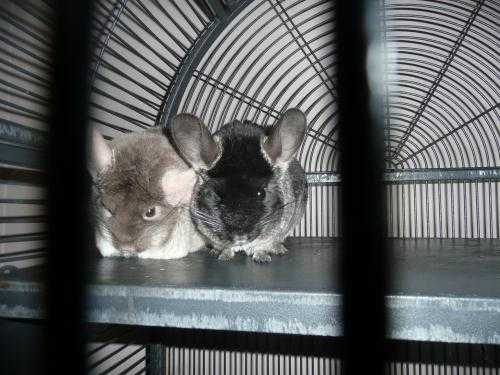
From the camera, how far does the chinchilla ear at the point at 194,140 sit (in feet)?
3.89

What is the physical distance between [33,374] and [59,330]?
373mm

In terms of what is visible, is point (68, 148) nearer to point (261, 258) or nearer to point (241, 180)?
point (241, 180)

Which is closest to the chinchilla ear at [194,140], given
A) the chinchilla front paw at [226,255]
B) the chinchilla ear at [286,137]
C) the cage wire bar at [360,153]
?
the chinchilla ear at [286,137]

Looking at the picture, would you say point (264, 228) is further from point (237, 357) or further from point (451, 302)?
point (237, 357)

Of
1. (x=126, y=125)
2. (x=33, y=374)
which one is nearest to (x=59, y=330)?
(x=33, y=374)

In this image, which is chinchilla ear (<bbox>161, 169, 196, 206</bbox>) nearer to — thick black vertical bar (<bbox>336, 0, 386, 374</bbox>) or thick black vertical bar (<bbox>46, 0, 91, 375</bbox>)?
thick black vertical bar (<bbox>46, 0, 91, 375</bbox>)

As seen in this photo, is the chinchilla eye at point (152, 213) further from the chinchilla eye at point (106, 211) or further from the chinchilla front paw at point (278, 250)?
the chinchilla front paw at point (278, 250)

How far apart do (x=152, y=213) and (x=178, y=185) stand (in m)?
0.13

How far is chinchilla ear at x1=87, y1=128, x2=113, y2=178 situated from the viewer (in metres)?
1.26

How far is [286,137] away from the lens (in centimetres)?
128

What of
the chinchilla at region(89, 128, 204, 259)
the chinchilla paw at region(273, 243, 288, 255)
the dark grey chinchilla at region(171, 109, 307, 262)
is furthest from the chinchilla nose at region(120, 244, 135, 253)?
the chinchilla paw at region(273, 243, 288, 255)

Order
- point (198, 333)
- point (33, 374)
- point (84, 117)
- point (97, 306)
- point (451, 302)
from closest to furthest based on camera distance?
point (451, 302), point (97, 306), point (33, 374), point (84, 117), point (198, 333)

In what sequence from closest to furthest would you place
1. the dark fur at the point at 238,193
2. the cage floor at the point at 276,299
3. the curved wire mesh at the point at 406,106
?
1. the cage floor at the point at 276,299
2. the dark fur at the point at 238,193
3. the curved wire mesh at the point at 406,106

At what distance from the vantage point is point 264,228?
49.3 inches
